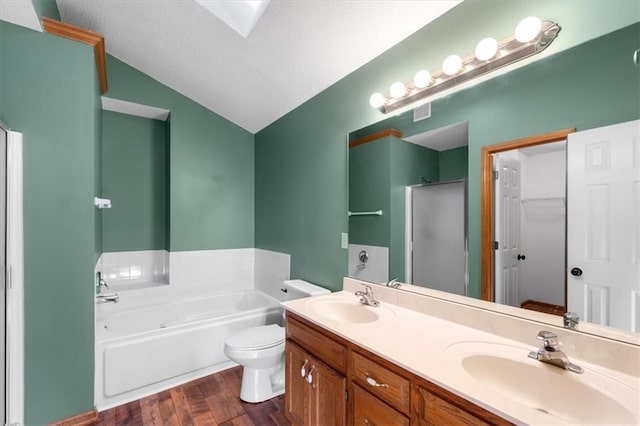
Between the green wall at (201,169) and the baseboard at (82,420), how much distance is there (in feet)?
5.15

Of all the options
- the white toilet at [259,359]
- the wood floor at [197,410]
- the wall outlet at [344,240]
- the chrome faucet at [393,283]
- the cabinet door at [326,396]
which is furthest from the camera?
the wall outlet at [344,240]

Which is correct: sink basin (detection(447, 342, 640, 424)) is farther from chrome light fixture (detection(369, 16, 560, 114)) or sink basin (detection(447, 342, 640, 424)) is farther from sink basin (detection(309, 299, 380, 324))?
chrome light fixture (detection(369, 16, 560, 114))

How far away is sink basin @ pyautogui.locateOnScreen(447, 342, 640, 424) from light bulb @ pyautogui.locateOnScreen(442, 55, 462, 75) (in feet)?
4.07

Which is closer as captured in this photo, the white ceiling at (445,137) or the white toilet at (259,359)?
the white ceiling at (445,137)

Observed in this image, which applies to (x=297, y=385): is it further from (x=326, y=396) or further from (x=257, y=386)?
(x=257, y=386)

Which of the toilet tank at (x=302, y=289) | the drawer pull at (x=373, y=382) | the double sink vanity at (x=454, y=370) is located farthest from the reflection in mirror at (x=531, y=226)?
the toilet tank at (x=302, y=289)

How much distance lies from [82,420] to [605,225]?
9.71ft

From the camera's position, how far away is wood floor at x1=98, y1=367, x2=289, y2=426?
1.84 m

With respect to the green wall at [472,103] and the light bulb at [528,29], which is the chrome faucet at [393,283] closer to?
the green wall at [472,103]

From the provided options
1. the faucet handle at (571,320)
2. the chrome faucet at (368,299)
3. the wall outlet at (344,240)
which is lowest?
the chrome faucet at (368,299)

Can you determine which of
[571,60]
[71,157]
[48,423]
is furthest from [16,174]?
[571,60]

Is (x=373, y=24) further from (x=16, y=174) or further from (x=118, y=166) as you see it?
(x=118, y=166)

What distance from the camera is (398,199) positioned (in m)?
1.75

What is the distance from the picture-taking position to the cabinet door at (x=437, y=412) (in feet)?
2.64
